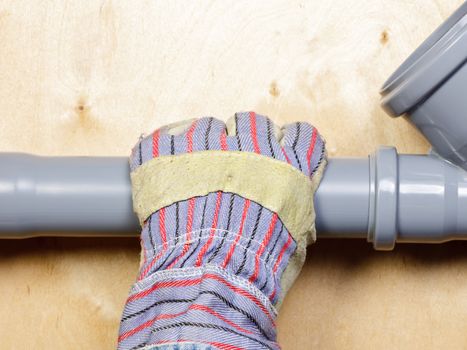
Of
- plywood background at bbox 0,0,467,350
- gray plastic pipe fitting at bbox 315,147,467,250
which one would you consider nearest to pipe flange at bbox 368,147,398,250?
gray plastic pipe fitting at bbox 315,147,467,250

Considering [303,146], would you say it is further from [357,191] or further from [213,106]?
[213,106]

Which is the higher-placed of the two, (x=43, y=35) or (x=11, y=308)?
(x=43, y=35)

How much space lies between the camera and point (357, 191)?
0.76 metres

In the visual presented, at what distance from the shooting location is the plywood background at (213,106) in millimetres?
883

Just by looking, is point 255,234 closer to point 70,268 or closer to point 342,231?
point 342,231

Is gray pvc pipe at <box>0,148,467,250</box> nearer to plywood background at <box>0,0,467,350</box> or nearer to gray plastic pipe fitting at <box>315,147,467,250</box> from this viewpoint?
gray plastic pipe fitting at <box>315,147,467,250</box>

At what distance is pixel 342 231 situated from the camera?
2.57 feet

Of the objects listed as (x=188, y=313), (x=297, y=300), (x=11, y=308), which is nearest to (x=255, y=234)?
(x=188, y=313)

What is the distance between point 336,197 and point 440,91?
0.46ft

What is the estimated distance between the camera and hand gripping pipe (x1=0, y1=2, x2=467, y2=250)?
76 centimetres

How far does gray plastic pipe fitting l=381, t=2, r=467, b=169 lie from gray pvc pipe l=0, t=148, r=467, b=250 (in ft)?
0.11

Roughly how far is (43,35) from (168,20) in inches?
5.6

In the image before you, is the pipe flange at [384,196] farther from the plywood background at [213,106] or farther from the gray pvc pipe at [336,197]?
the plywood background at [213,106]

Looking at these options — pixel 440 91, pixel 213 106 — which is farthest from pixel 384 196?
pixel 213 106
